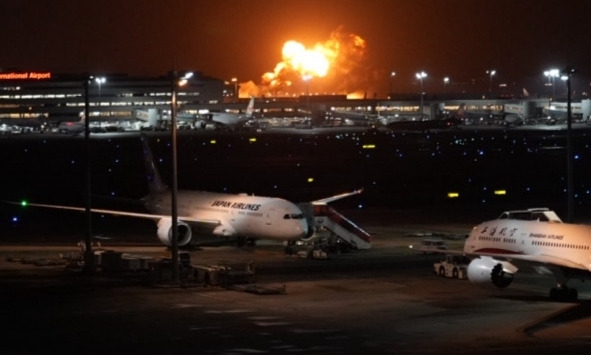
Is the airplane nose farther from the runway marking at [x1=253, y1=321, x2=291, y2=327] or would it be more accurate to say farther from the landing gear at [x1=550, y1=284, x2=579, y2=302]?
the runway marking at [x1=253, y1=321, x2=291, y2=327]

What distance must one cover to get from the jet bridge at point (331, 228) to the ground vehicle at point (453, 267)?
1342 centimetres

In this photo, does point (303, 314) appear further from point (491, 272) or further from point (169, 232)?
point (169, 232)

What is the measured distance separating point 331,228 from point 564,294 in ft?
84.1

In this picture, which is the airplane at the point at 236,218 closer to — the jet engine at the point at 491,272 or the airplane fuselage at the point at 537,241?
the airplane fuselage at the point at 537,241

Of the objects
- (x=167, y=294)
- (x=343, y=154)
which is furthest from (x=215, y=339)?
(x=343, y=154)

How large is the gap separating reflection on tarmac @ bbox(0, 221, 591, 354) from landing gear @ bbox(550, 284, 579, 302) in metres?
0.48

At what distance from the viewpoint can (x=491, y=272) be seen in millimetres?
51375

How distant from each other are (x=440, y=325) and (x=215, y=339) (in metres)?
8.79

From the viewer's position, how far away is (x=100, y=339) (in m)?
41.6

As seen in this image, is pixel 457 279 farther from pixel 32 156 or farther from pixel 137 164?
pixel 32 156

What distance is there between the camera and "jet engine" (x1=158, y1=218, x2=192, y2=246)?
245ft

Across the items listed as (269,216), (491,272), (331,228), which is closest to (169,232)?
(269,216)

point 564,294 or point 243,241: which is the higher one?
point 243,241

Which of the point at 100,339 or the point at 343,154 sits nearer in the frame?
the point at 100,339
